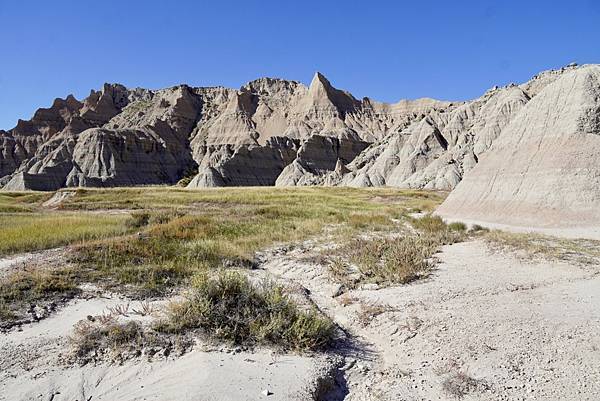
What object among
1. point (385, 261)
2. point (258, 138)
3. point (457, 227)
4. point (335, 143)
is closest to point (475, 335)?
point (385, 261)

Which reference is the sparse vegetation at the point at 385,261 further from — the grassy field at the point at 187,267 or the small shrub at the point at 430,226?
the small shrub at the point at 430,226

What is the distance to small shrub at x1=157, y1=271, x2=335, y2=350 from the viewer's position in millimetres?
6320

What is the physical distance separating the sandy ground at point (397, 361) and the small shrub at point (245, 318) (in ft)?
1.13

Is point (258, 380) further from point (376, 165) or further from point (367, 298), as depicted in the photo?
point (376, 165)

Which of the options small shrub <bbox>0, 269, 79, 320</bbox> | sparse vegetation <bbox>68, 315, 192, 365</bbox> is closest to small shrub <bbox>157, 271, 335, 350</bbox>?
sparse vegetation <bbox>68, 315, 192, 365</bbox>

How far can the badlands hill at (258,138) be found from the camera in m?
89.1

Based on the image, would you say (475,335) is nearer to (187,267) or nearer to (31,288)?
(187,267)

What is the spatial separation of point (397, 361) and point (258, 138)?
501 feet

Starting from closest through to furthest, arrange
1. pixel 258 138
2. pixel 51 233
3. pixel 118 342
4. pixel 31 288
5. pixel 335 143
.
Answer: pixel 118 342 < pixel 31 288 < pixel 51 233 < pixel 335 143 < pixel 258 138

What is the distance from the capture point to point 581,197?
20141mm

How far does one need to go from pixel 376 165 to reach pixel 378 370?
9549 cm

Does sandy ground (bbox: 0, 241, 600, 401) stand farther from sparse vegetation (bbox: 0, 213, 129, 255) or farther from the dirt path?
sparse vegetation (bbox: 0, 213, 129, 255)

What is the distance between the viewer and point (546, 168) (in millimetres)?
22422

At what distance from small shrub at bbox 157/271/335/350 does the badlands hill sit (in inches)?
1007
